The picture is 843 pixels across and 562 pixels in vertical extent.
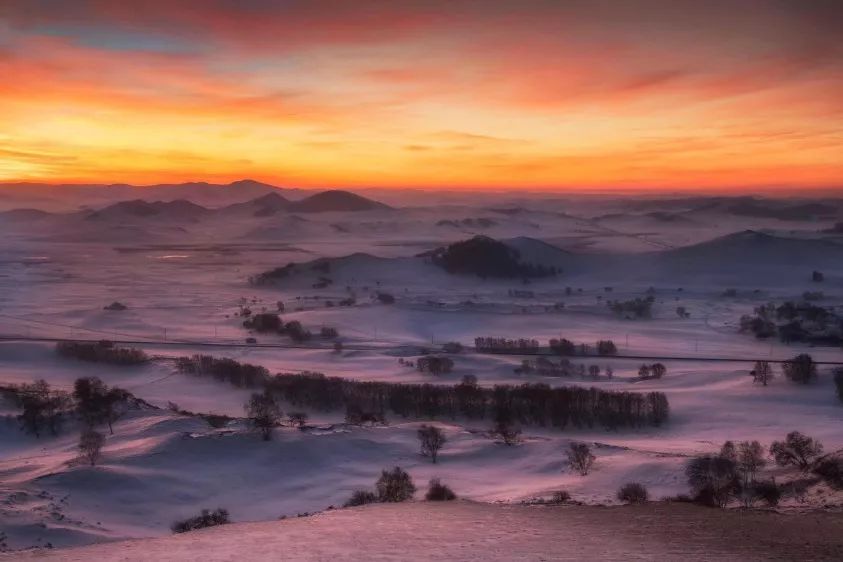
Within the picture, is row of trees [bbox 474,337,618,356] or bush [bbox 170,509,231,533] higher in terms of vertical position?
row of trees [bbox 474,337,618,356]

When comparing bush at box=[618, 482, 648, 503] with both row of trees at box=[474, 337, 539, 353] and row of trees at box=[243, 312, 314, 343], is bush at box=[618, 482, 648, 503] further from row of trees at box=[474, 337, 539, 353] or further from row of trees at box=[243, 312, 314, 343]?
row of trees at box=[243, 312, 314, 343]

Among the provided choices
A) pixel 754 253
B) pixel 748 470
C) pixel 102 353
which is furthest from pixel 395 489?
pixel 754 253

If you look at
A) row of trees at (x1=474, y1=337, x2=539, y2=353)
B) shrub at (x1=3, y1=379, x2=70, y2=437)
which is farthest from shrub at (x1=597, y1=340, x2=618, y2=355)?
shrub at (x1=3, y1=379, x2=70, y2=437)

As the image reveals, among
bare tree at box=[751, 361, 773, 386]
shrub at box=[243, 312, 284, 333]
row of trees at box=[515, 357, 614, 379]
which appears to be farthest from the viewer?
shrub at box=[243, 312, 284, 333]

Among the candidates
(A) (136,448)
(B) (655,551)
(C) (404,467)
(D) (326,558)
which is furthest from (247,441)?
(B) (655,551)

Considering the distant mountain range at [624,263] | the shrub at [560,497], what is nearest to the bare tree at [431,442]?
the shrub at [560,497]

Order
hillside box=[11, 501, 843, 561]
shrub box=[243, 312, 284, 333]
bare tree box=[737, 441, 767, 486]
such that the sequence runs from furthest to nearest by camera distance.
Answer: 1. shrub box=[243, 312, 284, 333]
2. bare tree box=[737, 441, 767, 486]
3. hillside box=[11, 501, 843, 561]

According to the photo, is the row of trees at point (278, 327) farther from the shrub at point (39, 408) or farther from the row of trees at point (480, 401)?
the shrub at point (39, 408)
